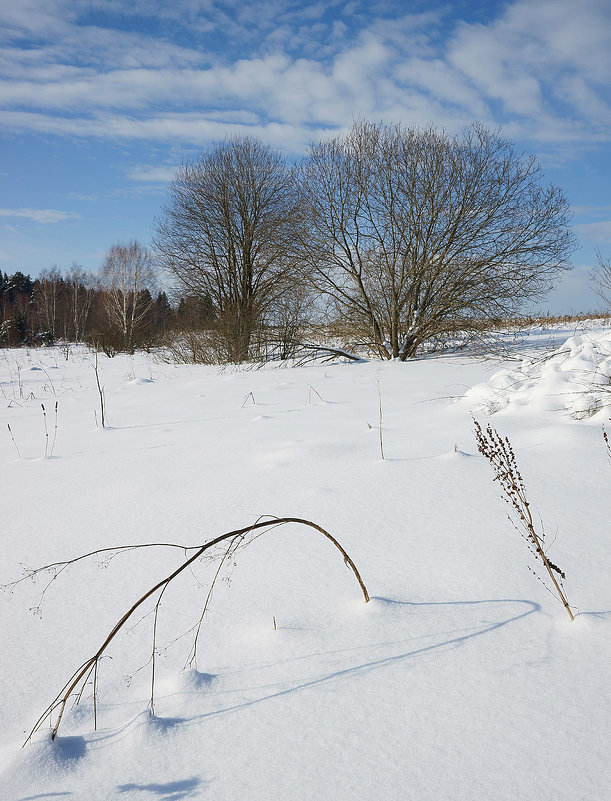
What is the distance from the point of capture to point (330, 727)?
1.07 metres

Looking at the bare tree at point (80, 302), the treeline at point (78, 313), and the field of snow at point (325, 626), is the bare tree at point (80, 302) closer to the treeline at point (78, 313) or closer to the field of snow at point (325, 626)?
the treeline at point (78, 313)

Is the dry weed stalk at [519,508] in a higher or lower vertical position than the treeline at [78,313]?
lower

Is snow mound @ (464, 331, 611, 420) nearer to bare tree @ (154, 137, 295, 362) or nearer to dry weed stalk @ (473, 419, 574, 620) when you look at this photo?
dry weed stalk @ (473, 419, 574, 620)

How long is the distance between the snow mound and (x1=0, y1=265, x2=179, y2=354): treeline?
468 inches

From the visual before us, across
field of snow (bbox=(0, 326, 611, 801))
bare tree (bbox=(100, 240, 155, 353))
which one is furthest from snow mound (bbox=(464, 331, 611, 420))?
bare tree (bbox=(100, 240, 155, 353))

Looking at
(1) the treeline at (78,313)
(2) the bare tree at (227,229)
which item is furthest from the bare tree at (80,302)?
(2) the bare tree at (227,229)

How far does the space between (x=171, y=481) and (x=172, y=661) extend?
1.57m

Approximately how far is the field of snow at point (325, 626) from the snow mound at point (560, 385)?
32 mm

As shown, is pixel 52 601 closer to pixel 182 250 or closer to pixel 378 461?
pixel 378 461

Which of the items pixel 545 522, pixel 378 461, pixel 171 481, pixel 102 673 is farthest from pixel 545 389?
pixel 102 673

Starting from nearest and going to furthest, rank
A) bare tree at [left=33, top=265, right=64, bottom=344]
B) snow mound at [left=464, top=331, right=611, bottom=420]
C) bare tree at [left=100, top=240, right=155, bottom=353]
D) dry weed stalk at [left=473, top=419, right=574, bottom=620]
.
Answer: dry weed stalk at [left=473, top=419, right=574, bottom=620]
snow mound at [left=464, top=331, right=611, bottom=420]
bare tree at [left=100, top=240, right=155, bottom=353]
bare tree at [left=33, top=265, right=64, bottom=344]

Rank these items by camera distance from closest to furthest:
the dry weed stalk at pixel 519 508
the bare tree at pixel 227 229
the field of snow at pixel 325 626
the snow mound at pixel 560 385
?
the field of snow at pixel 325 626 → the dry weed stalk at pixel 519 508 → the snow mound at pixel 560 385 → the bare tree at pixel 227 229

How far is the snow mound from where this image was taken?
10.6ft

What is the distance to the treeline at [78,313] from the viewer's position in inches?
803
